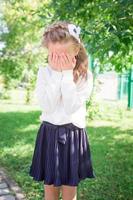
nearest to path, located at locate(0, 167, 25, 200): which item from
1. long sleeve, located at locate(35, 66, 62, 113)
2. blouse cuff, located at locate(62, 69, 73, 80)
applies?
long sleeve, located at locate(35, 66, 62, 113)

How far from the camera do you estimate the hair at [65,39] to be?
115 inches

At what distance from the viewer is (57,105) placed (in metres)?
2.96

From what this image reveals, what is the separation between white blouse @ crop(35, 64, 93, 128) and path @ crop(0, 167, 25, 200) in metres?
1.46

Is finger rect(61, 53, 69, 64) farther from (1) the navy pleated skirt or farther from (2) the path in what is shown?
(2) the path

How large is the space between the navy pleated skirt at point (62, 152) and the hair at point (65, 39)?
1.27ft

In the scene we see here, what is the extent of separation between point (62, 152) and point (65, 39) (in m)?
0.81

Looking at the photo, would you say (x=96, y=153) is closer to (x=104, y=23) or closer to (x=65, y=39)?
(x=104, y=23)

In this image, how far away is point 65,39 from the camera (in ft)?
9.57

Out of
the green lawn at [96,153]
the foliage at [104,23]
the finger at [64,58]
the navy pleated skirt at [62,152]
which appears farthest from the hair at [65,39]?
the green lawn at [96,153]

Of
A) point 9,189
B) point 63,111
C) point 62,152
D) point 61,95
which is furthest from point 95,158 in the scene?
point 61,95

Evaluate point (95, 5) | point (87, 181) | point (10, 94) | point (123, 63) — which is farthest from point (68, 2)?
point (10, 94)

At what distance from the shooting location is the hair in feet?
9.57

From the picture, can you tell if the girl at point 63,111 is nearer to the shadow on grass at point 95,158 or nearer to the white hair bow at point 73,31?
the white hair bow at point 73,31

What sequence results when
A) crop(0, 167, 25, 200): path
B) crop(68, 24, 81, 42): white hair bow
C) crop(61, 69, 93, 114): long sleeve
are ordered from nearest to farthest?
crop(61, 69, 93, 114): long sleeve, crop(68, 24, 81, 42): white hair bow, crop(0, 167, 25, 200): path
